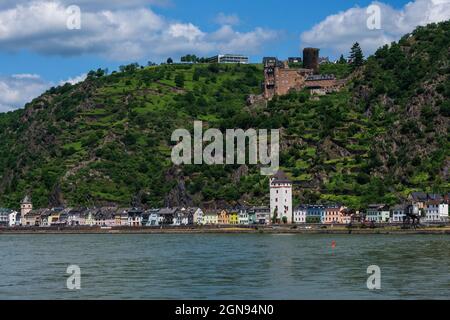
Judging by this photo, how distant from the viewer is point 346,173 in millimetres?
166250

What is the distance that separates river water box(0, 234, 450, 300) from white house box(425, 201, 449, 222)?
64.5 metres

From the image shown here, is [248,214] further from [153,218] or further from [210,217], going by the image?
[153,218]

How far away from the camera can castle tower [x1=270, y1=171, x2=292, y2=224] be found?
161 meters

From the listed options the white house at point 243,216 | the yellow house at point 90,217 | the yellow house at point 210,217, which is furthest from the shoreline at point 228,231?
the yellow house at point 210,217

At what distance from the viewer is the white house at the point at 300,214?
160 metres

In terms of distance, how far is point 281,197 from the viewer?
161500mm

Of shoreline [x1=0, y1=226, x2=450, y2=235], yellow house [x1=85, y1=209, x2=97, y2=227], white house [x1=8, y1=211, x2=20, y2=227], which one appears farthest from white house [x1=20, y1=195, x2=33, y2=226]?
yellow house [x1=85, y1=209, x2=97, y2=227]

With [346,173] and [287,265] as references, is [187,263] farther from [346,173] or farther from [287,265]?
[346,173]

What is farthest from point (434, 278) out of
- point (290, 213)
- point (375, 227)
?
point (290, 213)

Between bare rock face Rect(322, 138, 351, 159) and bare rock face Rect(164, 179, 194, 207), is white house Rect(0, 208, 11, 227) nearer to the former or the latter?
bare rock face Rect(164, 179, 194, 207)

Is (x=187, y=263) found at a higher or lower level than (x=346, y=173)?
lower

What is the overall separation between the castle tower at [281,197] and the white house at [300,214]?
112cm

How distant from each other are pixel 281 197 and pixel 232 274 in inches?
4119

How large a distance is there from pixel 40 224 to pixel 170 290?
478 ft
